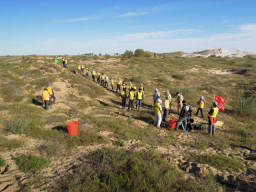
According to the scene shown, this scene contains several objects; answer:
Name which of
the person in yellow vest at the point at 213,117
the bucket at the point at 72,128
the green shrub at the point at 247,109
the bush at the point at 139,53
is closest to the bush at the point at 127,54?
the bush at the point at 139,53

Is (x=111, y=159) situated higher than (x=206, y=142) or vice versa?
(x=111, y=159)

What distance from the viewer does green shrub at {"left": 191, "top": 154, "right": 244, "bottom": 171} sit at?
17.4ft

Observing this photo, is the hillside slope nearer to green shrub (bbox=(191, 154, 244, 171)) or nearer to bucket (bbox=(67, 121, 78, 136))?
green shrub (bbox=(191, 154, 244, 171))

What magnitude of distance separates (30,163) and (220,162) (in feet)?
19.2

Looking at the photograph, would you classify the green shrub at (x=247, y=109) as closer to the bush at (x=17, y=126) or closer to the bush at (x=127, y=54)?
the bush at (x=17, y=126)

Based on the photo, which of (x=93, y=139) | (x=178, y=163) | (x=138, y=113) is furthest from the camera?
(x=138, y=113)

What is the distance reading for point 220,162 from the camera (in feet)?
18.0

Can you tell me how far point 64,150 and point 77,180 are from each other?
2.41 metres

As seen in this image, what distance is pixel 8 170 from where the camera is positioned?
5039mm

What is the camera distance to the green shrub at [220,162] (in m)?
5.31

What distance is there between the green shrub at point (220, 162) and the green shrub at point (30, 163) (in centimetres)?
483

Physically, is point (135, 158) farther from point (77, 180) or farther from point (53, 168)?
point (53, 168)

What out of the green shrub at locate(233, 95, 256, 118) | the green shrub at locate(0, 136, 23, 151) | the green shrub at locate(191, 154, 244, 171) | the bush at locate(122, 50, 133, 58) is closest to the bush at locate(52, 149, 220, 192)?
the green shrub at locate(191, 154, 244, 171)

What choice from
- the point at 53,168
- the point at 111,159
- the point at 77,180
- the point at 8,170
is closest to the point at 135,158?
the point at 111,159
